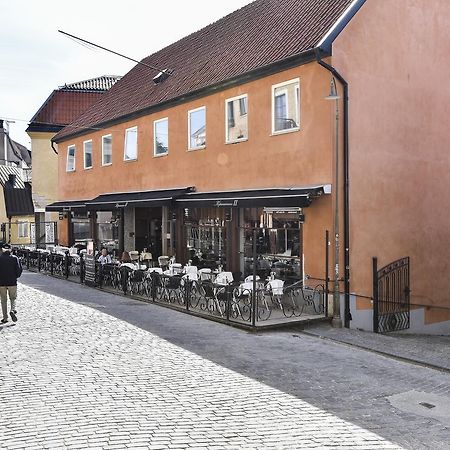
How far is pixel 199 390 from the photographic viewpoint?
25.1ft

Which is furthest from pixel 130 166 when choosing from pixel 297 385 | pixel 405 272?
pixel 297 385

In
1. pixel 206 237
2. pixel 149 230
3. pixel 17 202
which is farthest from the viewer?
pixel 17 202

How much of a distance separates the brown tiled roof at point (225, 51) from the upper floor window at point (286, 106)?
28.4 inches

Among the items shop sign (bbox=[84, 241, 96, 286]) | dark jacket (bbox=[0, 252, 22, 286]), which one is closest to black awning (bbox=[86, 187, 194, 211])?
shop sign (bbox=[84, 241, 96, 286])

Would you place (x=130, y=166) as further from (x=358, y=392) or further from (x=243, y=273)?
(x=358, y=392)

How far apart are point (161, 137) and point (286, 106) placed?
22.0ft

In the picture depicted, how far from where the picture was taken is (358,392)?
787 cm

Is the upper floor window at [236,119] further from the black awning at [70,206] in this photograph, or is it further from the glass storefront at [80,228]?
the glass storefront at [80,228]

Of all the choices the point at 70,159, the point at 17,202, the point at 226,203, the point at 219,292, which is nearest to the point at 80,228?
the point at 70,159

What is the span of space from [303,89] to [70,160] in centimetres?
1643

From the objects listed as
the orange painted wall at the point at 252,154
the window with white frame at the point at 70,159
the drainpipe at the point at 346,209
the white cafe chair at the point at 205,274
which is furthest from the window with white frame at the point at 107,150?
the drainpipe at the point at 346,209

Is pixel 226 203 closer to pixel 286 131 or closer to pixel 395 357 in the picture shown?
pixel 286 131

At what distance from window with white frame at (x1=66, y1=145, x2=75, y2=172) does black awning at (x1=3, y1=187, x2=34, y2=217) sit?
18.7 m

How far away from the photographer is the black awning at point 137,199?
18312mm
